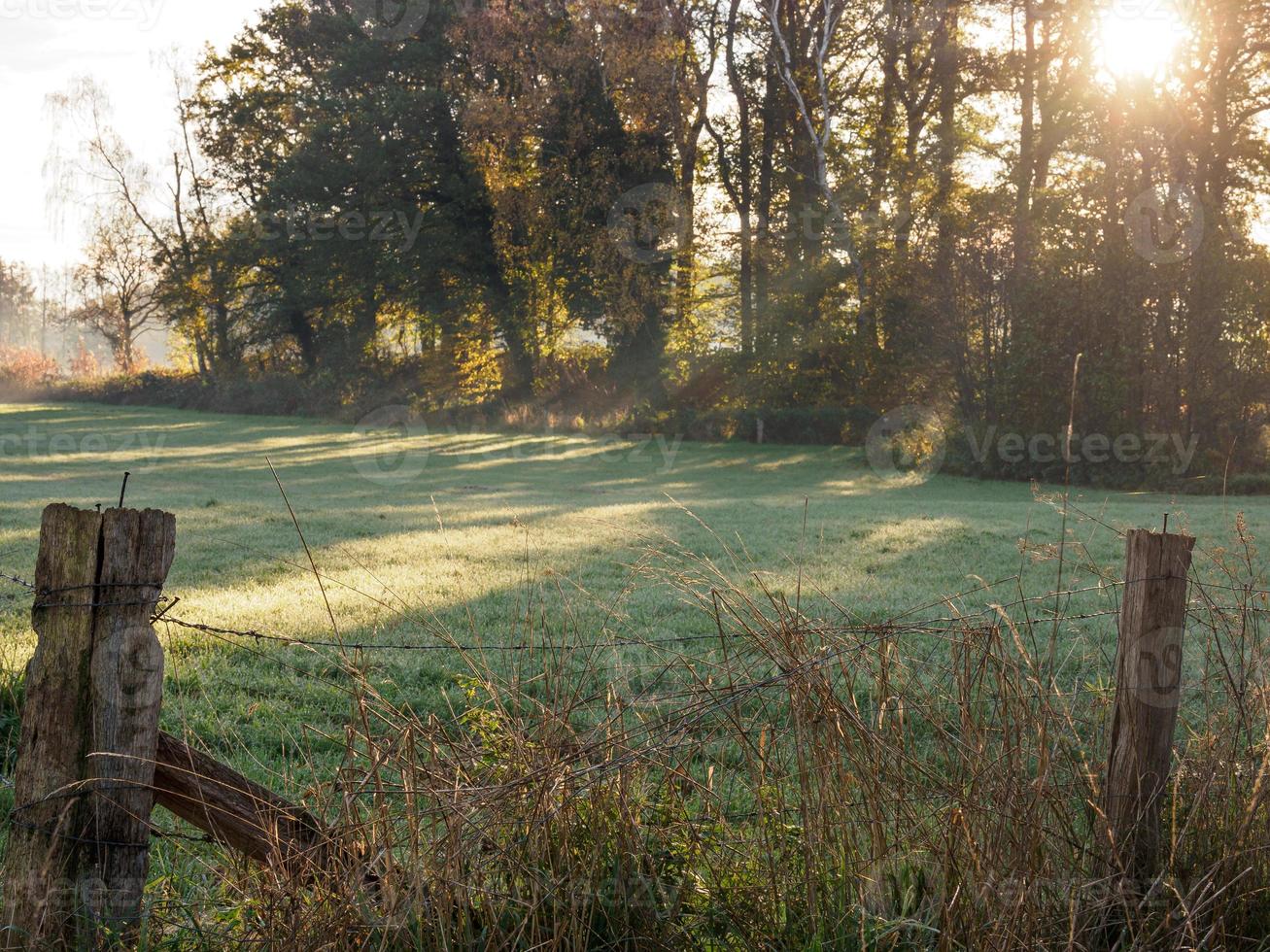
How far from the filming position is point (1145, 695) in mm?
2684

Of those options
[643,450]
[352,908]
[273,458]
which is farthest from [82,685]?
[643,450]

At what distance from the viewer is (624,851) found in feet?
8.48

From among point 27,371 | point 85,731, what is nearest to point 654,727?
point 85,731

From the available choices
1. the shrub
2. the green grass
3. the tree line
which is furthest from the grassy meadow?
the shrub

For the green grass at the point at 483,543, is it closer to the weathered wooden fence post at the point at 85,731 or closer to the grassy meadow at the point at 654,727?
the grassy meadow at the point at 654,727

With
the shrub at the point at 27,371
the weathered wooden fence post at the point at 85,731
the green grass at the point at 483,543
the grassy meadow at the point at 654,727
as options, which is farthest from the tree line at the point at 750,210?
the weathered wooden fence post at the point at 85,731

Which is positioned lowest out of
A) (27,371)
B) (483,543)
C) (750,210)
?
(483,543)

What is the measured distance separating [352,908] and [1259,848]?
218 centimetres

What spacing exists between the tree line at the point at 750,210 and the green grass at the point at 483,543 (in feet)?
10.8

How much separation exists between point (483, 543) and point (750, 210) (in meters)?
22.9

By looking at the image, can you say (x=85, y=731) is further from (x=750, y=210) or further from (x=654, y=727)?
(x=750, y=210)

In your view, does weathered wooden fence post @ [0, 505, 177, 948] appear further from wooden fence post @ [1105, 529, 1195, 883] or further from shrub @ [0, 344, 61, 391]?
shrub @ [0, 344, 61, 391]

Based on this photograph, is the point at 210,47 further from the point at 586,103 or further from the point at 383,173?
the point at 586,103

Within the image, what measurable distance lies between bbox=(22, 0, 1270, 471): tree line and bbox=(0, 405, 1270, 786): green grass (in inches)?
129
